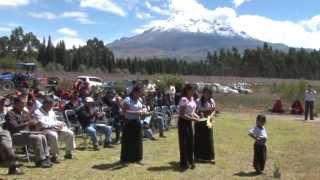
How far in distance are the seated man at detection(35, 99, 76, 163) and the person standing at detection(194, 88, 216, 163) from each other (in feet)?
8.59

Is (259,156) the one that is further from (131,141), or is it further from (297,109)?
(297,109)

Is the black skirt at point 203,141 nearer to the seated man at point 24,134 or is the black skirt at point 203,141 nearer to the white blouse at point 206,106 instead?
the white blouse at point 206,106

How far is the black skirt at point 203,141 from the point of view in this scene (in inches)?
526

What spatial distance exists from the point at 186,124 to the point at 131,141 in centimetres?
122

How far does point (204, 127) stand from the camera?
43.9 feet

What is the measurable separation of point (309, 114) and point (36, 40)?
11297 cm

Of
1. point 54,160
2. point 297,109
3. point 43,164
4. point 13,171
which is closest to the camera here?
point 13,171

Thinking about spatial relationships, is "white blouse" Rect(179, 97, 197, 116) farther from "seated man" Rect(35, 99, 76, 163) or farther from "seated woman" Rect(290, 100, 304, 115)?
"seated woman" Rect(290, 100, 304, 115)

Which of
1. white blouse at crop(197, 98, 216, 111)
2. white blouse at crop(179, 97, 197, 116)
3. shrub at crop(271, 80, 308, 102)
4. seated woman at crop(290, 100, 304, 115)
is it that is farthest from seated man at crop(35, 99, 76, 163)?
shrub at crop(271, 80, 308, 102)

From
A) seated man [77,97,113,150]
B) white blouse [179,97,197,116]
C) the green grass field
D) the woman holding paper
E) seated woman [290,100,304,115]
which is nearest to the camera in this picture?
the green grass field

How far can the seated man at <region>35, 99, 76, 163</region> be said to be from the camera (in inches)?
489

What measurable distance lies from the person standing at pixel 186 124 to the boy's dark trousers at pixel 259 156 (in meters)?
1.27

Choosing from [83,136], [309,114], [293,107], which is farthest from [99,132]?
[293,107]

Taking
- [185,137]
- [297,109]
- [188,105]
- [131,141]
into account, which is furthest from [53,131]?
[297,109]
